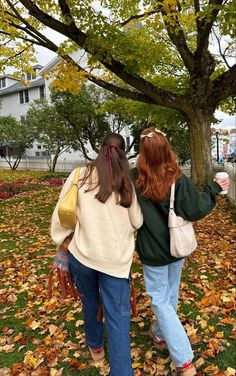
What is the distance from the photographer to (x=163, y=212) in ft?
9.16

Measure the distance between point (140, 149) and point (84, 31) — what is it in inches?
251

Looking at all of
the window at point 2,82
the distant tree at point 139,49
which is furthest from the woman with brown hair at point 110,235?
the window at point 2,82

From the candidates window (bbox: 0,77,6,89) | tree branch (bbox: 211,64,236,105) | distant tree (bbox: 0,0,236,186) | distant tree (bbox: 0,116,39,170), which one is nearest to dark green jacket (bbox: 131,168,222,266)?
distant tree (bbox: 0,0,236,186)

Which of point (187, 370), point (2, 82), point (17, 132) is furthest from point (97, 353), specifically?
point (2, 82)

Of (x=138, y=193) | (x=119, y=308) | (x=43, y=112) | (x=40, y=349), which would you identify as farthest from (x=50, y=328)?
(x=43, y=112)

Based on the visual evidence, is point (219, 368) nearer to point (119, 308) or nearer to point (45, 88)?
point (119, 308)

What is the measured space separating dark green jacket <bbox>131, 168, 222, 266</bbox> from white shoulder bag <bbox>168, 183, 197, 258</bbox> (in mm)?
36

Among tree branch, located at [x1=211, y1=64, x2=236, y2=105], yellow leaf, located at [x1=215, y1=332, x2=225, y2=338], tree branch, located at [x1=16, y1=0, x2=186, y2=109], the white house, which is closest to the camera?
yellow leaf, located at [x1=215, y1=332, x2=225, y2=338]

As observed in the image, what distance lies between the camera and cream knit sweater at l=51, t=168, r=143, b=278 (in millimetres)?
2648

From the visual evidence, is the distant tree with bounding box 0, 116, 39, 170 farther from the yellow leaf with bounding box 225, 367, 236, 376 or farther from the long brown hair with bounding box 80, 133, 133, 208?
the yellow leaf with bounding box 225, 367, 236, 376

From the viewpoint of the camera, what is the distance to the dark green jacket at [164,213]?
8.82 feet

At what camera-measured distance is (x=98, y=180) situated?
2.65 metres

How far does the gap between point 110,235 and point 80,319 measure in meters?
2.05

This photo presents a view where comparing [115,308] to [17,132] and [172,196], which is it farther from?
[17,132]
